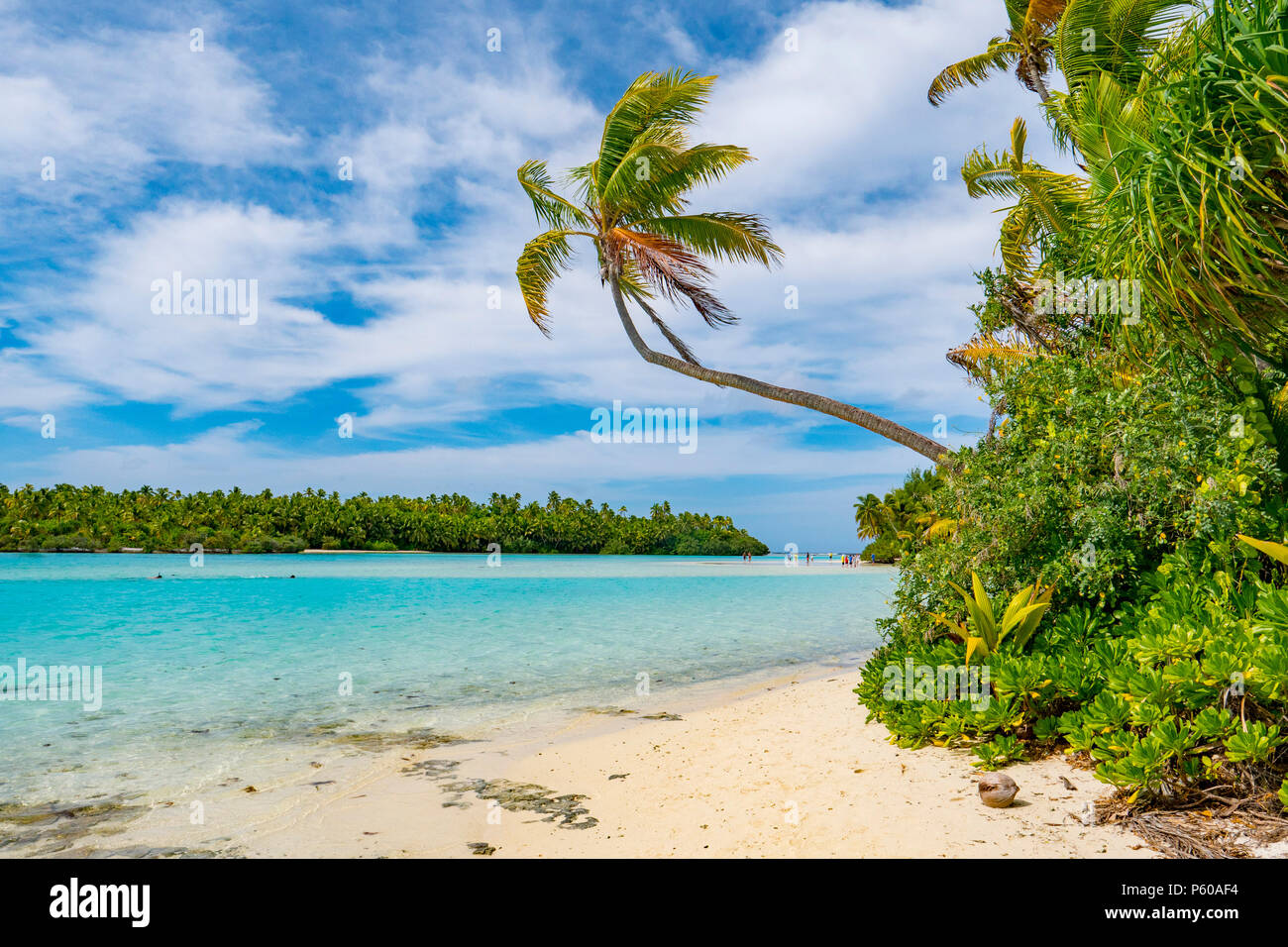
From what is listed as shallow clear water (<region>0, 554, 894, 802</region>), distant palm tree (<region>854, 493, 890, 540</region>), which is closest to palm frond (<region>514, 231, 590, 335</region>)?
shallow clear water (<region>0, 554, 894, 802</region>)

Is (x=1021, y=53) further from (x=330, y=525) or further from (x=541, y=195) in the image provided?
(x=330, y=525)

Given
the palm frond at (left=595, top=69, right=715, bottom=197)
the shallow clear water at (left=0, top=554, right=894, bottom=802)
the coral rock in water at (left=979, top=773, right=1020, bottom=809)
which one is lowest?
the shallow clear water at (left=0, top=554, right=894, bottom=802)

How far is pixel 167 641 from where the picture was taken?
53.0ft

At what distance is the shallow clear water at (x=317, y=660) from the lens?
7714 millimetres

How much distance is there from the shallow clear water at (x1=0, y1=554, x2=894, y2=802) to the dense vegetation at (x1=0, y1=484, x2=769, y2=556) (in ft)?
182

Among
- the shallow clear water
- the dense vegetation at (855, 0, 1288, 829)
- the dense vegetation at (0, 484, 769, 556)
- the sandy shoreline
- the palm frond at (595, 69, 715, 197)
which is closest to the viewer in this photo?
the dense vegetation at (855, 0, 1288, 829)

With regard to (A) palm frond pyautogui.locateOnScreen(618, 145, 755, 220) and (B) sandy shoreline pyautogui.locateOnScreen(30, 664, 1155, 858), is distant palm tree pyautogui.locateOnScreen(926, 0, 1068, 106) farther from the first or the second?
(B) sandy shoreline pyautogui.locateOnScreen(30, 664, 1155, 858)

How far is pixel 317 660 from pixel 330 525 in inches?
3327

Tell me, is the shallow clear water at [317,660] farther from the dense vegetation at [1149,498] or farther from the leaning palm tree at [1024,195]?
the leaning palm tree at [1024,195]

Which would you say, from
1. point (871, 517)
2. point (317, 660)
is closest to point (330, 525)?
point (871, 517)

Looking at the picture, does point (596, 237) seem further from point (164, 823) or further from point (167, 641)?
point (167, 641)

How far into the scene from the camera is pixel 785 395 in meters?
9.09

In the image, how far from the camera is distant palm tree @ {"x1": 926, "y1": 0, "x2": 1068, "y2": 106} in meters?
12.0

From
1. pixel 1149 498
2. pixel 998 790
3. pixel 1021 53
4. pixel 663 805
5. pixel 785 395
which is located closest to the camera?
pixel 998 790
